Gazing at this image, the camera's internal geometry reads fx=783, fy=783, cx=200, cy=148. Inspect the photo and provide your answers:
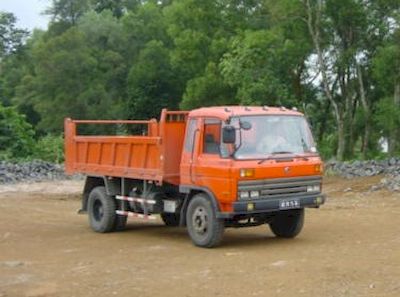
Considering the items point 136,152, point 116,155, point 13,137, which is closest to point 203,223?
point 136,152

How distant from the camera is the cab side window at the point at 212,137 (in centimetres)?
1325

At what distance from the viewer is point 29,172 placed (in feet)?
106

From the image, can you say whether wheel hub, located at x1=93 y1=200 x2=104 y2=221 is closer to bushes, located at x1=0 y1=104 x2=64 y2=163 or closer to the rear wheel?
the rear wheel

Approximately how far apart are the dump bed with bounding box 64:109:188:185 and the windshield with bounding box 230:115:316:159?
1616mm

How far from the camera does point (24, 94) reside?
7369 cm

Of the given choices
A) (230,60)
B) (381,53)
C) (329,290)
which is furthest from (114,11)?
(329,290)

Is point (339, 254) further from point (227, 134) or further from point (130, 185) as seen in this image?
point (130, 185)

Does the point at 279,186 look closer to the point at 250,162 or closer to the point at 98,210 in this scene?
the point at 250,162

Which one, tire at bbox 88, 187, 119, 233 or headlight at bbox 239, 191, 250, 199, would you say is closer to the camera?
headlight at bbox 239, 191, 250, 199

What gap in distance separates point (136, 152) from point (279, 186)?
10.8 feet

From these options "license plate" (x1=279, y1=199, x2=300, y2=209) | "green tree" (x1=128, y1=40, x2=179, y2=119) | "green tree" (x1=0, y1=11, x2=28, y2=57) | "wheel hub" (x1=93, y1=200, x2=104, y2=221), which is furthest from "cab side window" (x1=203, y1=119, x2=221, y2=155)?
"green tree" (x1=0, y1=11, x2=28, y2=57)

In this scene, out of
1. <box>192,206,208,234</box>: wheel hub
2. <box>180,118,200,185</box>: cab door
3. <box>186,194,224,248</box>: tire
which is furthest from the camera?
<box>180,118,200,185</box>: cab door

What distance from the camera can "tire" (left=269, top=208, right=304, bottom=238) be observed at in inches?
560

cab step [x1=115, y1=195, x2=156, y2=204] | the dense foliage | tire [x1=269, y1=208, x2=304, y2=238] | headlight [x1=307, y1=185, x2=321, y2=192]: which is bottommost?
tire [x1=269, y1=208, x2=304, y2=238]
